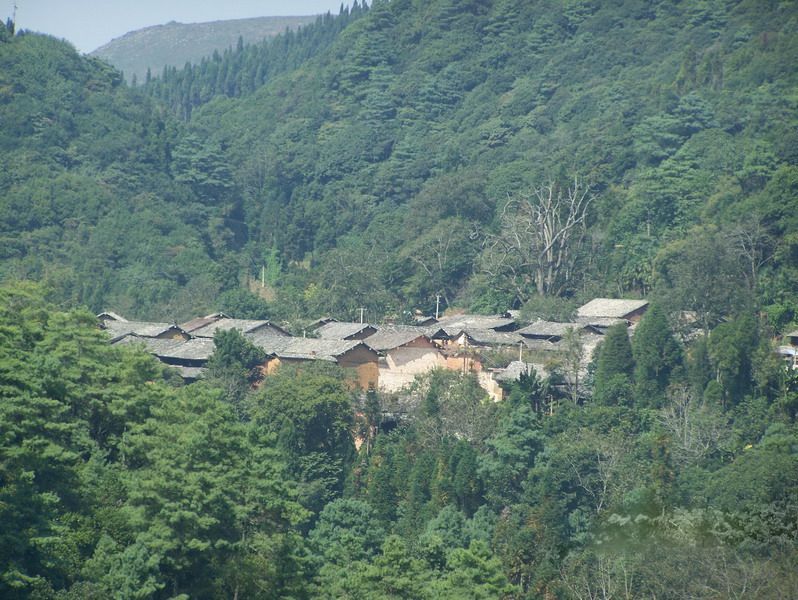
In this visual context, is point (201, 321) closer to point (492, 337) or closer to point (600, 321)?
point (492, 337)

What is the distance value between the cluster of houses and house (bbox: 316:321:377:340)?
3 centimetres

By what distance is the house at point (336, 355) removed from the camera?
1975 inches

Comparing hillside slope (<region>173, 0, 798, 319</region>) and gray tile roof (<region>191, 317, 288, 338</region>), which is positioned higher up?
hillside slope (<region>173, 0, 798, 319</region>)

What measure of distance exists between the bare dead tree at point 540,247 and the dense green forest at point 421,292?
0.16 meters

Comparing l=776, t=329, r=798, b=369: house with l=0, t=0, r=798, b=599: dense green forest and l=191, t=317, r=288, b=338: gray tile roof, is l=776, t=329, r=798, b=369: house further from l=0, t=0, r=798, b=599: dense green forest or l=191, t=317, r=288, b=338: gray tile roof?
l=191, t=317, r=288, b=338: gray tile roof

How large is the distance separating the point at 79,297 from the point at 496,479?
29666mm

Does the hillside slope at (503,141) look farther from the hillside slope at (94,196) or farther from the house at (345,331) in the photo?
the house at (345,331)

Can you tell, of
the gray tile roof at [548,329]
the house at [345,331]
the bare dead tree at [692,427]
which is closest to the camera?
the bare dead tree at [692,427]

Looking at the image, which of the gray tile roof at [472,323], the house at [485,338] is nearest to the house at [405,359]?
the house at [485,338]

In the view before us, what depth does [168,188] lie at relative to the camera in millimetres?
79750

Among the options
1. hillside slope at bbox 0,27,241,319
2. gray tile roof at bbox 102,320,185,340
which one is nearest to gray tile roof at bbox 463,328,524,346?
gray tile roof at bbox 102,320,185,340

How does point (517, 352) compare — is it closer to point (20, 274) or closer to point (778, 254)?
point (778, 254)

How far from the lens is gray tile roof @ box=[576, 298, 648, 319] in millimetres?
55375

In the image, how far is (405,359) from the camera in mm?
51062
